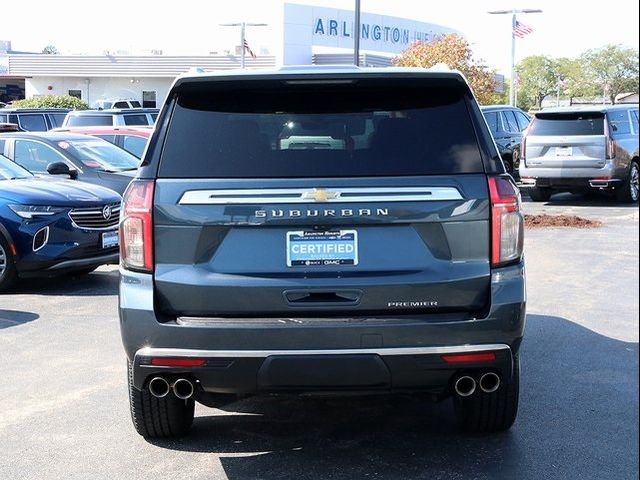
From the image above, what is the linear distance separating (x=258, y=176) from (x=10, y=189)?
6049 mm

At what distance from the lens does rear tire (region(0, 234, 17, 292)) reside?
8938mm

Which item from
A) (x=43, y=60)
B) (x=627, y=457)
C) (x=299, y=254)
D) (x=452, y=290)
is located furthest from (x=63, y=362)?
(x=43, y=60)

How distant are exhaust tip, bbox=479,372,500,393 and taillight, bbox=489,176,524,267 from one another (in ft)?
1.88

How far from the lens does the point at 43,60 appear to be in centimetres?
5572

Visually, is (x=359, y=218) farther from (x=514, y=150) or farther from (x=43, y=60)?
(x=43, y=60)

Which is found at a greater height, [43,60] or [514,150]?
[43,60]

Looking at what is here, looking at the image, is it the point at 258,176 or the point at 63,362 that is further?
the point at 63,362

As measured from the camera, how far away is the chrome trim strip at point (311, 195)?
13.0ft

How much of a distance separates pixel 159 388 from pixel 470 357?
5.00 ft

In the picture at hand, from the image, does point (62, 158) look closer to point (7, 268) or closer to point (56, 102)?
point (7, 268)

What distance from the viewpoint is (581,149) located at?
665 inches

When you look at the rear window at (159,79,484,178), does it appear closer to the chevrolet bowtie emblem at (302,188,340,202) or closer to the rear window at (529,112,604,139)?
the chevrolet bowtie emblem at (302,188,340,202)

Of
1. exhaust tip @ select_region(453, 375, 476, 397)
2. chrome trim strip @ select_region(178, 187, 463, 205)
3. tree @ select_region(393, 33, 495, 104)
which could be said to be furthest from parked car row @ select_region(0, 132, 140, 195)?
tree @ select_region(393, 33, 495, 104)

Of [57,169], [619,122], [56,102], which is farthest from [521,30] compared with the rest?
[57,169]
